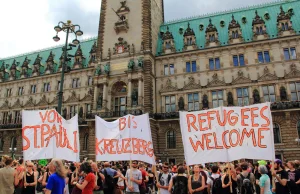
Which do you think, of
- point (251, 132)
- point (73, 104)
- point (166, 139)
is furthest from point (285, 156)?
point (73, 104)

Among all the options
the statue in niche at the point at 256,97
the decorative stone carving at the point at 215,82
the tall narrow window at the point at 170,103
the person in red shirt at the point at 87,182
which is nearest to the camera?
the person in red shirt at the point at 87,182

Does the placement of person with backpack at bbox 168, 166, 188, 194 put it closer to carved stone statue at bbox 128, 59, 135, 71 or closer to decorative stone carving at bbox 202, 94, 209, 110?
decorative stone carving at bbox 202, 94, 209, 110

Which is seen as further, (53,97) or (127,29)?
(53,97)

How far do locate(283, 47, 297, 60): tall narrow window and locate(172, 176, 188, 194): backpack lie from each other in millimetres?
29045

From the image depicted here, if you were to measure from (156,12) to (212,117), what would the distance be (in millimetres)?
35540

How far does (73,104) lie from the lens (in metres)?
42.8

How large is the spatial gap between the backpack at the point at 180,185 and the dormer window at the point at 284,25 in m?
30.5

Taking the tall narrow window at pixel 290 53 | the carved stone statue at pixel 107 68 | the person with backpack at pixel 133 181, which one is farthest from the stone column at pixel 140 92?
the person with backpack at pixel 133 181

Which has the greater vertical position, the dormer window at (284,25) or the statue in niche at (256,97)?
the dormer window at (284,25)

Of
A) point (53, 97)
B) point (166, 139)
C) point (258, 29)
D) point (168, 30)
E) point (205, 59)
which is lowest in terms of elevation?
point (166, 139)

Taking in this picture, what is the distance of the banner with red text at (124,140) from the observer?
10.8m

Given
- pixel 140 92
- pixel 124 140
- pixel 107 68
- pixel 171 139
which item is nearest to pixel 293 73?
pixel 171 139

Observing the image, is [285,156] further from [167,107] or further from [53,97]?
[53,97]

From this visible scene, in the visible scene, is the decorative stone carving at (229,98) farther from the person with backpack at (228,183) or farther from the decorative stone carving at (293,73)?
the person with backpack at (228,183)
